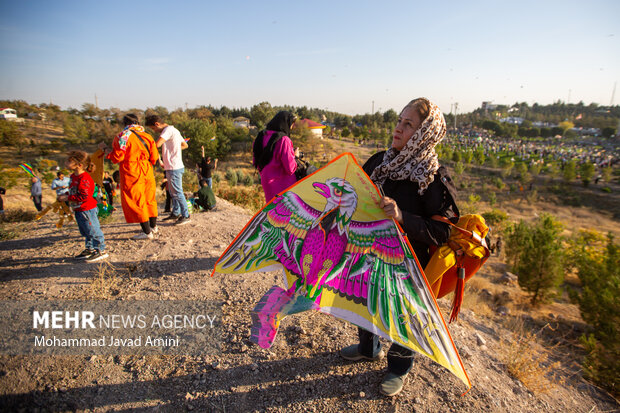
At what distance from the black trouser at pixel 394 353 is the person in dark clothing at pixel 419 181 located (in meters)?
0.71

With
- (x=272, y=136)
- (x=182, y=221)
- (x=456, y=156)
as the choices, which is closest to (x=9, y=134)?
(x=182, y=221)

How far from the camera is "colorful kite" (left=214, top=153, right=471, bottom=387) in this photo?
1.68 metres

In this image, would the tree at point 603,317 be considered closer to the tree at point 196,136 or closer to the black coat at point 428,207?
the black coat at point 428,207

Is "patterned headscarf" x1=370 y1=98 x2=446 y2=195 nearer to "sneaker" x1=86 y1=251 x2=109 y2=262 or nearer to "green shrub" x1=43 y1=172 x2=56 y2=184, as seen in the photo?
"sneaker" x1=86 y1=251 x2=109 y2=262

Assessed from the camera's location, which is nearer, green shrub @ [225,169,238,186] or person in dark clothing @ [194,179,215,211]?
person in dark clothing @ [194,179,215,211]

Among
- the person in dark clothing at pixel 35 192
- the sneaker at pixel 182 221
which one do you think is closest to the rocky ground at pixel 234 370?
the sneaker at pixel 182 221

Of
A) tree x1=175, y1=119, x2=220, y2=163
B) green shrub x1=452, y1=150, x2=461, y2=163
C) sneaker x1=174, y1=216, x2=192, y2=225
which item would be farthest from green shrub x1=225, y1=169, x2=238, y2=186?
green shrub x1=452, y1=150, x2=461, y2=163

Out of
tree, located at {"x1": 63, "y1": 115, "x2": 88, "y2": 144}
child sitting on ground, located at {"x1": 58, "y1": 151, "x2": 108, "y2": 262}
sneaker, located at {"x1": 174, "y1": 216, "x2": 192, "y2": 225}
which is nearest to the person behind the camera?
child sitting on ground, located at {"x1": 58, "y1": 151, "x2": 108, "y2": 262}

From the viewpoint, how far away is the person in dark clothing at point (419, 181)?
1.74 metres

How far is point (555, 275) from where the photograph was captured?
26.3 ft

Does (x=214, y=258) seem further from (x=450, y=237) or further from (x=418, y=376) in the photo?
(x=450, y=237)

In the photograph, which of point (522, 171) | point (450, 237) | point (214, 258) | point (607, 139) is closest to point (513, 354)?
point (450, 237)

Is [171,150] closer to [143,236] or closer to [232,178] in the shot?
[143,236]

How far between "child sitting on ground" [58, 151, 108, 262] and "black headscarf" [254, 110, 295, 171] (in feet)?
7.43
